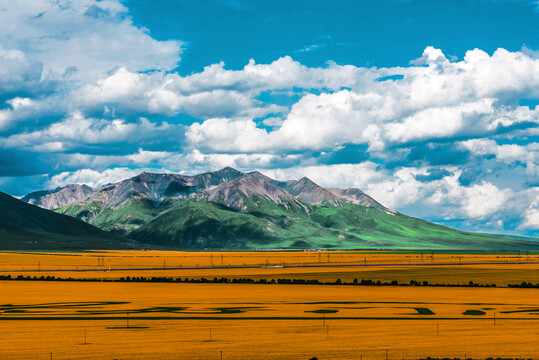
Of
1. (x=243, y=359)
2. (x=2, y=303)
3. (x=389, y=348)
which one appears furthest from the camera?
(x=2, y=303)

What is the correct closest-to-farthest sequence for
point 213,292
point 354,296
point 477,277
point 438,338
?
point 438,338, point 354,296, point 213,292, point 477,277

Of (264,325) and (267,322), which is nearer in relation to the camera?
(264,325)

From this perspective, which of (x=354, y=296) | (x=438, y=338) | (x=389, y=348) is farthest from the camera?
(x=354, y=296)

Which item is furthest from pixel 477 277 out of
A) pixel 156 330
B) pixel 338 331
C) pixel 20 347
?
pixel 20 347

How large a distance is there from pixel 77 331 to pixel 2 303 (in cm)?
2917

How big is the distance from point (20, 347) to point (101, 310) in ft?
77.5

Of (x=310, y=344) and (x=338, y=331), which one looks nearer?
(x=310, y=344)

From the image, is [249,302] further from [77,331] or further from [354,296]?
[77,331]

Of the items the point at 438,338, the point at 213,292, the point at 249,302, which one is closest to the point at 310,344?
the point at 438,338

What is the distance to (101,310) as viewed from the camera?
66875 mm

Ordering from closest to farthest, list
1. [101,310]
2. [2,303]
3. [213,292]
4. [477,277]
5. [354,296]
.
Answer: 1. [101,310]
2. [2,303]
3. [354,296]
4. [213,292]
5. [477,277]

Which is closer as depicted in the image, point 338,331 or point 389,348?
point 389,348

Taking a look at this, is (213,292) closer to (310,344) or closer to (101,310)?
(101,310)

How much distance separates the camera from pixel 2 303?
74.4 m
